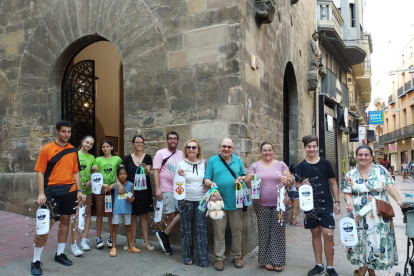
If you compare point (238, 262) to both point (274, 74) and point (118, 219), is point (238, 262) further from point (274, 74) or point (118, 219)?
point (274, 74)

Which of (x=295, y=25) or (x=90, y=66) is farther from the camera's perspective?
(x=295, y=25)

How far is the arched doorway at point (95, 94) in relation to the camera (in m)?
7.37

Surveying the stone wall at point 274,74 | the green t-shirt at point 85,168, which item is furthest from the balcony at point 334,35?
the green t-shirt at point 85,168

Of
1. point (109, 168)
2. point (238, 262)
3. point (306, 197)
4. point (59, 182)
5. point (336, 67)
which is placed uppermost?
point (336, 67)

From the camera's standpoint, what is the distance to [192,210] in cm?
469

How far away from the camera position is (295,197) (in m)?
6.39

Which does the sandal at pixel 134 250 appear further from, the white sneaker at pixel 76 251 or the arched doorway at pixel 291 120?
the arched doorway at pixel 291 120

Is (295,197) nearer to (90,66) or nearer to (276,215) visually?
(276,215)

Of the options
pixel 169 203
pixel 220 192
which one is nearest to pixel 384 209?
pixel 220 192

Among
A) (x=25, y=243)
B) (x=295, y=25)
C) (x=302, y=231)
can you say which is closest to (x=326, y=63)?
(x=295, y=25)

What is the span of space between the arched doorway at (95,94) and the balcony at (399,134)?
1178 inches

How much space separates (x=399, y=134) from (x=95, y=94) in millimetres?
35943

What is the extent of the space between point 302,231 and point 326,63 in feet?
30.2

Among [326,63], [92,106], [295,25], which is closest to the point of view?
[92,106]
